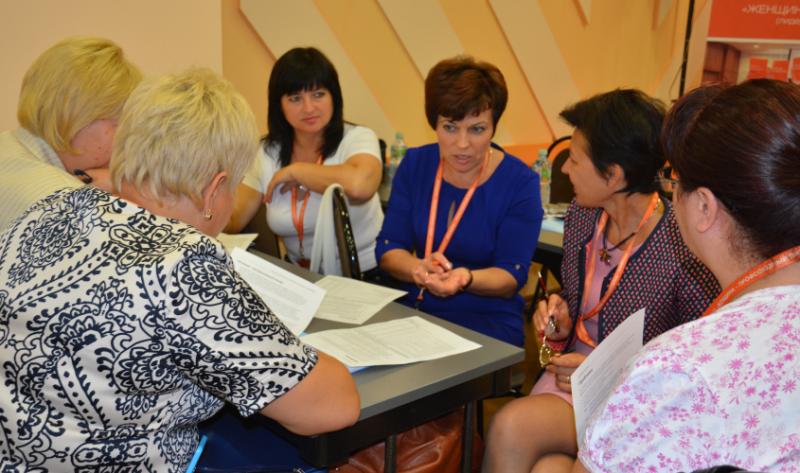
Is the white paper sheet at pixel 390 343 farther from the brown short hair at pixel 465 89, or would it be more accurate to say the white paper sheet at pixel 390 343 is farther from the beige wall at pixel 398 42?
the beige wall at pixel 398 42

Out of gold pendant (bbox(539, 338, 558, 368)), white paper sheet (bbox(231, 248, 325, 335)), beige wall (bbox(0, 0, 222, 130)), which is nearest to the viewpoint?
white paper sheet (bbox(231, 248, 325, 335))

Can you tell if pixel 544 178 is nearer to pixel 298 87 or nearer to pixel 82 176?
pixel 298 87

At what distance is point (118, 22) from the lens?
282cm

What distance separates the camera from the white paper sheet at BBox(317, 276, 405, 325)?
1.88 m

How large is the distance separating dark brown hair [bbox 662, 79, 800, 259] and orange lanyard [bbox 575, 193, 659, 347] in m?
0.81

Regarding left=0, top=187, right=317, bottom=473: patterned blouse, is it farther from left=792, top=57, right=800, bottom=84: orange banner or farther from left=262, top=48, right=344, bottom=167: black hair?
left=792, top=57, right=800, bottom=84: orange banner

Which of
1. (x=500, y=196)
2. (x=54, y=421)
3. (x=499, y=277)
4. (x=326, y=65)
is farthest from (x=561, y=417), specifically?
(x=326, y=65)

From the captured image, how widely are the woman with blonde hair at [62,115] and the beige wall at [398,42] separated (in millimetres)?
910

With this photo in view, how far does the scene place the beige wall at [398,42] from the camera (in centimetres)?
279

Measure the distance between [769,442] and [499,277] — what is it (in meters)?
1.33

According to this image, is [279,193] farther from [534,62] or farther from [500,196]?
[534,62]

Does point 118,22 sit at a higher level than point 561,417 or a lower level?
higher

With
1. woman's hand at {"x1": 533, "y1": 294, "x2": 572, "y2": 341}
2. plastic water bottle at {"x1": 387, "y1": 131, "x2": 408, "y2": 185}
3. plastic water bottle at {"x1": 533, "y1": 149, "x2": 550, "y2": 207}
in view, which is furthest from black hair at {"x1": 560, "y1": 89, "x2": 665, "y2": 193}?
plastic water bottle at {"x1": 387, "y1": 131, "x2": 408, "y2": 185}

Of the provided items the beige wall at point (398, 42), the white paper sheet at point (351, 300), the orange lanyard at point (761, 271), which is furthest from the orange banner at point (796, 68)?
the orange lanyard at point (761, 271)
